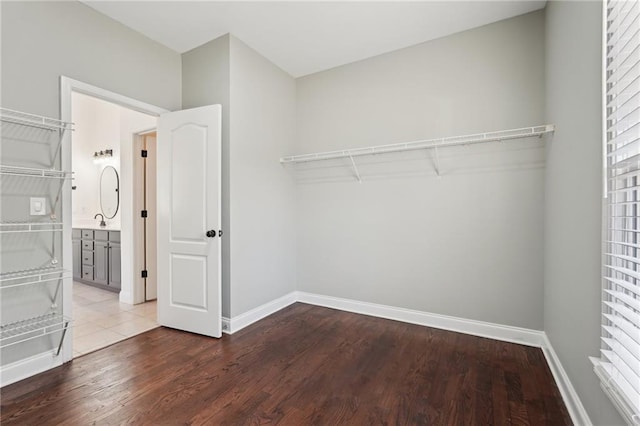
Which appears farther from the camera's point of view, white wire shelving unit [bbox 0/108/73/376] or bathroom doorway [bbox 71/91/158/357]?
bathroom doorway [bbox 71/91/158/357]

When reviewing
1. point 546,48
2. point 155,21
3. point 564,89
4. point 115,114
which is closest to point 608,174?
point 564,89

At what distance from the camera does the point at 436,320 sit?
2.91 metres

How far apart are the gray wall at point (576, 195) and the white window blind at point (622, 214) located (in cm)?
12

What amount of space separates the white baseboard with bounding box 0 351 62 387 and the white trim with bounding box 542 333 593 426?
3394mm

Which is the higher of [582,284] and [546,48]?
[546,48]

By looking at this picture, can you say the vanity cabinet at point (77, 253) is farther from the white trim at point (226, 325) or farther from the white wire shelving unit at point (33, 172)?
the white trim at point (226, 325)

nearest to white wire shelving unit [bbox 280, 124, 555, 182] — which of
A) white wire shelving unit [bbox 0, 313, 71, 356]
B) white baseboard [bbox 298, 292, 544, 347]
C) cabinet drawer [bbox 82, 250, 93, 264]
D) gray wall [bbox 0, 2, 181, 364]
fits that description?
white baseboard [bbox 298, 292, 544, 347]

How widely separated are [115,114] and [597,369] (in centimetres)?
631

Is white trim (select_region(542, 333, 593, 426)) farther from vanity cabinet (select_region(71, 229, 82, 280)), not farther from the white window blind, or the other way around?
vanity cabinet (select_region(71, 229, 82, 280))

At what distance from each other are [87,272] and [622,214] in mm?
6000

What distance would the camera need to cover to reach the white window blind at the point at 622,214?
105 cm

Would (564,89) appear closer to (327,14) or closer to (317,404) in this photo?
(327,14)

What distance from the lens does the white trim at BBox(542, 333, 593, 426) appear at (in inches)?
60.6

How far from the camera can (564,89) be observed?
1915 millimetres
